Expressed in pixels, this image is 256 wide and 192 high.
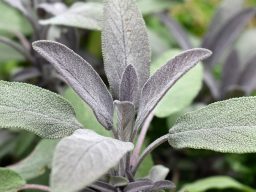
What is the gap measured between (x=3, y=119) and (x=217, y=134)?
0.94 feet

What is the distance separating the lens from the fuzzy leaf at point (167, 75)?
68 centimetres

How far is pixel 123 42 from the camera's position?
2.50 ft

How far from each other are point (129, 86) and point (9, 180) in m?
0.22

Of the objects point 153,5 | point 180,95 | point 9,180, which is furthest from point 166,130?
point 9,180

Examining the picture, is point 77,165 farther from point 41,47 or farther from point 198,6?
point 198,6

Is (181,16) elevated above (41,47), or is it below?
below

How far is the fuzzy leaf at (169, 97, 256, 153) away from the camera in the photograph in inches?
25.4

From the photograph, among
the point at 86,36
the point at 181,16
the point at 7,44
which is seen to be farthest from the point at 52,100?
the point at 181,16

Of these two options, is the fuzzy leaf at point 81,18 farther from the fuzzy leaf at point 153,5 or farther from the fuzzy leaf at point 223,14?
the fuzzy leaf at point 223,14

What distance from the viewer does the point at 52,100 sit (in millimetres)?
691

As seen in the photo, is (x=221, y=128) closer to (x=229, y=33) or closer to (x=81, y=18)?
(x=81, y=18)

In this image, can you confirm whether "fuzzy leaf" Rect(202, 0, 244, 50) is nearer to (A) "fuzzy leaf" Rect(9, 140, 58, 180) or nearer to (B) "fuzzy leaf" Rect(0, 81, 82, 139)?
(A) "fuzzy leaf" Rect(9, 140, 58, 180)

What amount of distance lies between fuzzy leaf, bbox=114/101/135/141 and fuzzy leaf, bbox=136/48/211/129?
0.06 feet

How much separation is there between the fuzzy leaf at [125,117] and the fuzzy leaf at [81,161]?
10 centimetres
